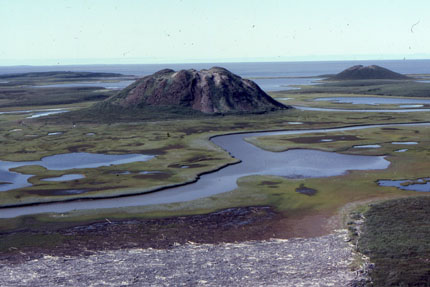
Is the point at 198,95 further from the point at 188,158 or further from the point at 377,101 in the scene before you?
the point at 377,101

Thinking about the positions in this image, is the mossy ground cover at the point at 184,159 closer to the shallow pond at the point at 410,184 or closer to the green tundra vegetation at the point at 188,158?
the green tundra vegetation at the point at 188,158

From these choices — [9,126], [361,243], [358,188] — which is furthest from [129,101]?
[361,243]

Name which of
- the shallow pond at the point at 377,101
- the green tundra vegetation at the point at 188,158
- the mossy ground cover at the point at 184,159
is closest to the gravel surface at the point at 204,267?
the green tundra vegetation at the point at 188,158

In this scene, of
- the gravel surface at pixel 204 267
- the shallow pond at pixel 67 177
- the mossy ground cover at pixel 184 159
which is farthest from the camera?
the shallow pond at pixel 67 177

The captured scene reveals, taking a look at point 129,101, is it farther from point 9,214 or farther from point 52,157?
point 9,214

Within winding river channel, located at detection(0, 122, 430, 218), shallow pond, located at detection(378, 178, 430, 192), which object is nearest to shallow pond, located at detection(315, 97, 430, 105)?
winding river channel, located at detection(0, 122, 430, 218)
